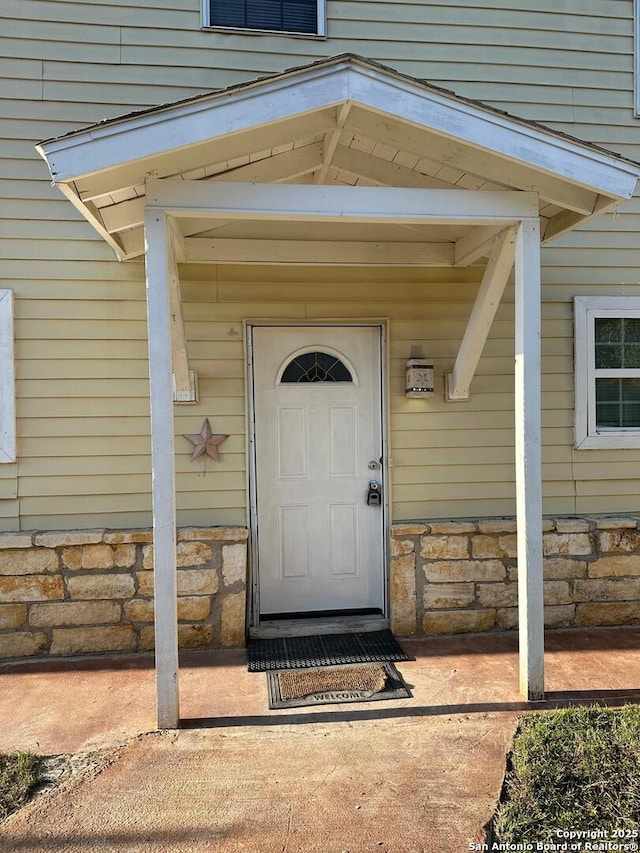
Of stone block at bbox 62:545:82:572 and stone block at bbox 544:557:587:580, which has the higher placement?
stone block at bbox 62:545:82:572

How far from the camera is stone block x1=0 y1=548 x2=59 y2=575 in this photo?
12.6ft

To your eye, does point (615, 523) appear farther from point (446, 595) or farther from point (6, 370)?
point (6, 370)

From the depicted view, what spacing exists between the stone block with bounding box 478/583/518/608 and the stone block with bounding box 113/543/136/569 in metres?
2.37

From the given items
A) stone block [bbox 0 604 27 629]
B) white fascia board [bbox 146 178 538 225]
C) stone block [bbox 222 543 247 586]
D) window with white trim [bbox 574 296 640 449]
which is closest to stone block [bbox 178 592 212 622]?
stone block [bbox 222 543 247 586]

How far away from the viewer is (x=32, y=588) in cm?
387

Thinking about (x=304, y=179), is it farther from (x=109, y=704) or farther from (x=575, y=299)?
(x=109, y=704)

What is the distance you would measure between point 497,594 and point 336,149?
120 inches

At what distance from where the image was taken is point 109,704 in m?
3.25

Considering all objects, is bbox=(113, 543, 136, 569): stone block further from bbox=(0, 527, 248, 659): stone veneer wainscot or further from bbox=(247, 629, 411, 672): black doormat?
bbox=(247, 629, 411, 672): black doormat

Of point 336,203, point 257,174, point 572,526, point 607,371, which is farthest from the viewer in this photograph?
point 607,371

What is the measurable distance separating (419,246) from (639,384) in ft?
6.46

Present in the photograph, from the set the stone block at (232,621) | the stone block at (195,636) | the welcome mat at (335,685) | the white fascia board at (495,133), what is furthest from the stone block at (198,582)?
the white fascia board at (495,133)

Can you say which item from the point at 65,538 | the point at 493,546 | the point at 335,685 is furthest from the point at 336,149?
the point at 335,685

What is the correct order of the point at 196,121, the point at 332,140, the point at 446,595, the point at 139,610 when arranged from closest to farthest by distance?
the point at 196,121
the point at 332,140
the point at 139,610
the point at 446,595
